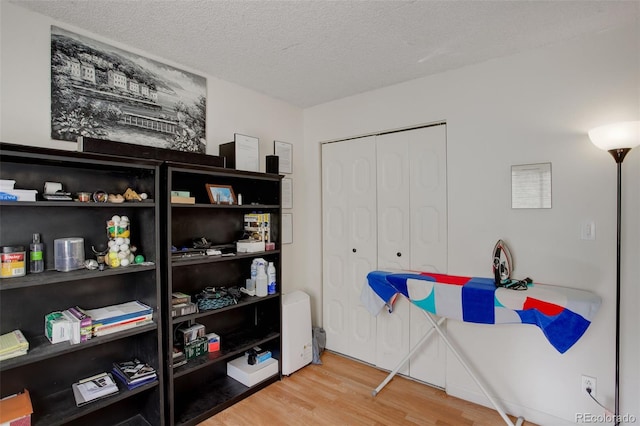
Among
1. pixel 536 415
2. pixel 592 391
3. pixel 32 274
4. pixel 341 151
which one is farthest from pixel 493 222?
pixel 32 274

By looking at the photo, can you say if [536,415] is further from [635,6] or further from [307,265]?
[635,6]

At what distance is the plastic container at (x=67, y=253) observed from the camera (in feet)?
5.63

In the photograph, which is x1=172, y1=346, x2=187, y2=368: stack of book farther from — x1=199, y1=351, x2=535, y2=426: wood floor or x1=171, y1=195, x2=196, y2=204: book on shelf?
x1=171, y1=195, x2=196, y2=204: book on shelf

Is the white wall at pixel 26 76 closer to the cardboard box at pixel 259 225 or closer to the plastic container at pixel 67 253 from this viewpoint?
the plastic container at pixel 67 253

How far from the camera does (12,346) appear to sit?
150 centimetres

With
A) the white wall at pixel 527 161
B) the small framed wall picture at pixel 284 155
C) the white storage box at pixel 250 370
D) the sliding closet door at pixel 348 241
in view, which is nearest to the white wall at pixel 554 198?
the white wall at pixel 527 161

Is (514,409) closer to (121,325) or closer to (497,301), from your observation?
(497,301)

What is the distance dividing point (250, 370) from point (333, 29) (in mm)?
2578

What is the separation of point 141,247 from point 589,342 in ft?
9.65

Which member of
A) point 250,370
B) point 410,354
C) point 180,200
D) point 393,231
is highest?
point 180,200

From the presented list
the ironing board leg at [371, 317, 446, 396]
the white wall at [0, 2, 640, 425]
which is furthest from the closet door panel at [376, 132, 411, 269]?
the ironing board leg at [371, 317, 446, 396]

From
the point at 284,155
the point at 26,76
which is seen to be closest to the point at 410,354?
the point at 284,155

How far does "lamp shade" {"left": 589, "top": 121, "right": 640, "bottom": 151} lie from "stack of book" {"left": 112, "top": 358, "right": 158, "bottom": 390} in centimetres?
300

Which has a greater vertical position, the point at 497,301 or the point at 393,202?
the point at 393,202
